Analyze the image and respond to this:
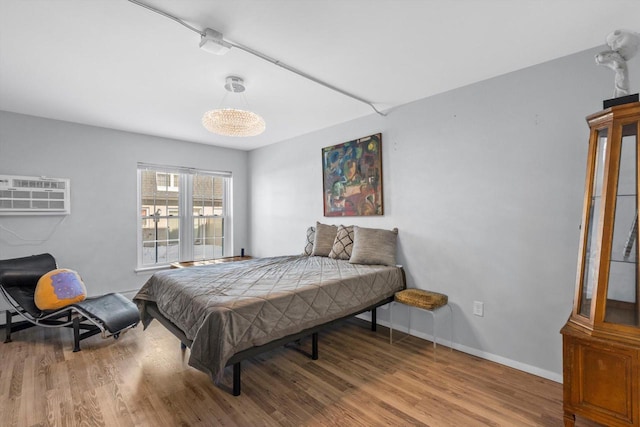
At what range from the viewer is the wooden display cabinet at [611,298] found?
1.55 metres

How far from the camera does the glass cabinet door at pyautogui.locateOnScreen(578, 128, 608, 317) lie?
5.55 feet

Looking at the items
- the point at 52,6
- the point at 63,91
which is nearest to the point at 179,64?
the point at 52,6

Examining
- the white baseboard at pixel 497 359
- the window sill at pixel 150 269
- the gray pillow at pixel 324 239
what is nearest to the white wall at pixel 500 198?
the white baseboard at pixel 497 359

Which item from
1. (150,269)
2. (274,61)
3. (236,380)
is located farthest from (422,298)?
(150,269)

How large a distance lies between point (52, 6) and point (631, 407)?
149 inches

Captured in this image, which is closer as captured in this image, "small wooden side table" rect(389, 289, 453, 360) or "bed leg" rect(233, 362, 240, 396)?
"bed leg" rect(233, 362, 240, 396)

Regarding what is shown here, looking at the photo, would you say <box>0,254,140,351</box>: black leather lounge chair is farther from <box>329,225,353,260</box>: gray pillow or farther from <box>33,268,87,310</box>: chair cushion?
<box>329,225,353,260</box>: gray pillow

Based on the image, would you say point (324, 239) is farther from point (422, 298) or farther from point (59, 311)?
point (59, 311)

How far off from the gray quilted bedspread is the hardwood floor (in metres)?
0.39

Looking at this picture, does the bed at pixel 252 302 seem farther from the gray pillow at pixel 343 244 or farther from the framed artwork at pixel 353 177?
the framed artwork at pixel 353 177

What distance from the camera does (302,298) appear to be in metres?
2.32

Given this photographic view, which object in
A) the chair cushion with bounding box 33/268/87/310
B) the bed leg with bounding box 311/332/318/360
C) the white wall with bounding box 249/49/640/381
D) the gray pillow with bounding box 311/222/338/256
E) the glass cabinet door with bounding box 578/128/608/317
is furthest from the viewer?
the gray pillow with bounding box 311/222/338/256

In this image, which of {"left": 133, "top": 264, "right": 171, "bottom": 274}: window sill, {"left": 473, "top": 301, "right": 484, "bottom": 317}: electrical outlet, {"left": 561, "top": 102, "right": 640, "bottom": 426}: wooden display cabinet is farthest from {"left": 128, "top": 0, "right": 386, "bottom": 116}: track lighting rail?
{"left": 133, "top": 264, "right": 171, "bottom": 274}: window sill

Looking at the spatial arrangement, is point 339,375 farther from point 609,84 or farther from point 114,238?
point 114,238
